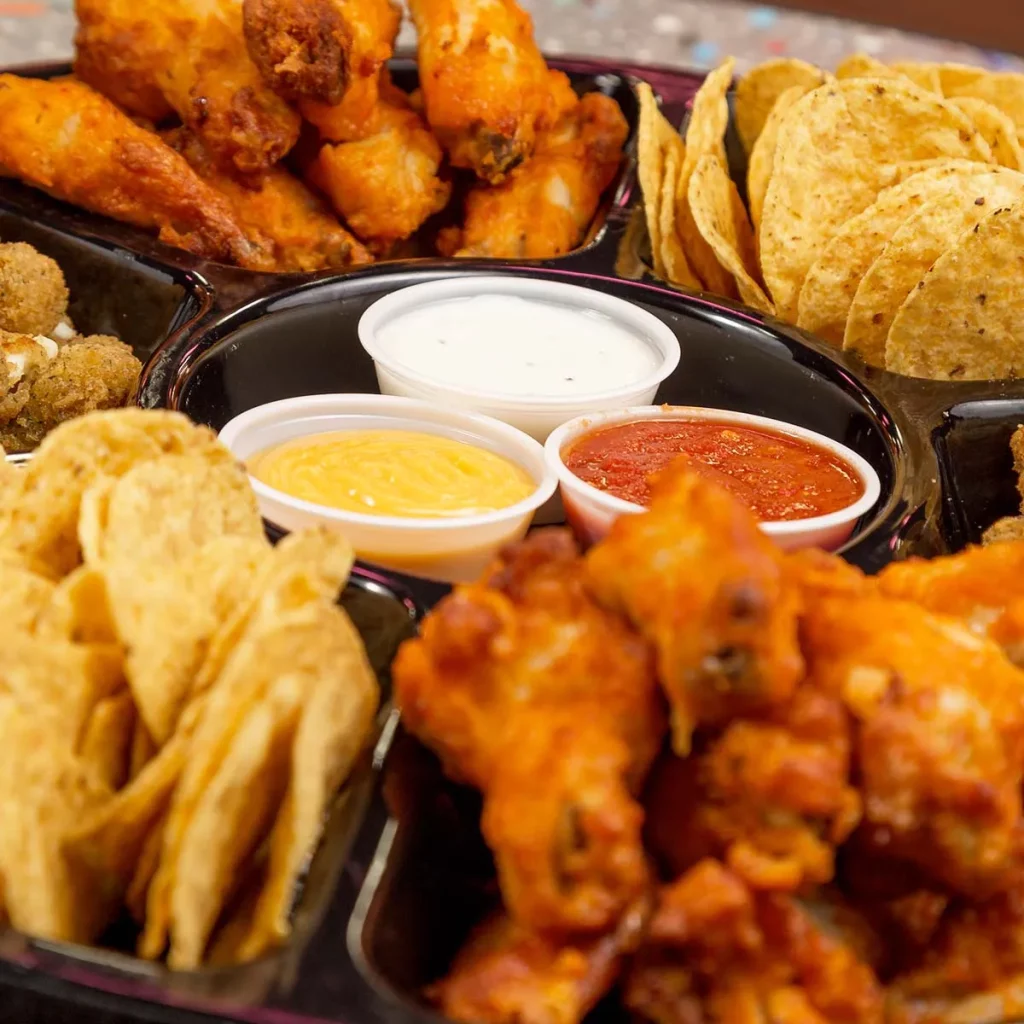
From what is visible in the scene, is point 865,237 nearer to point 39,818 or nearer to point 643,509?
point 643,509

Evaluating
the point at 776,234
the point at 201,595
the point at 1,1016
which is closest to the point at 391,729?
the point at 201,595

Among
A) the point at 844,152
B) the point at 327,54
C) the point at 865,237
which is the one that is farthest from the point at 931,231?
the point at 327,54

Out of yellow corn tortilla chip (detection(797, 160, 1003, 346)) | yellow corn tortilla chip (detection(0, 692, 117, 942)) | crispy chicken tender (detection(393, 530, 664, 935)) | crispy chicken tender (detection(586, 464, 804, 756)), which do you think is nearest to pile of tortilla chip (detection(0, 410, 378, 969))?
yellow corn tortilla chip (detection(0, 692, 117, 942))

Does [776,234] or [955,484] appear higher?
[776,234]

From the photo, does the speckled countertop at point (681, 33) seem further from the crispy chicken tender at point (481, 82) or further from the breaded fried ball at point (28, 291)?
the breaded fried ball at point (28, 291)

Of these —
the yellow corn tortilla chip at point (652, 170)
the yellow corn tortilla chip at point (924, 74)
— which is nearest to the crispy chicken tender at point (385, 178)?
the yellow corn tortilla chip at point (652, 170)

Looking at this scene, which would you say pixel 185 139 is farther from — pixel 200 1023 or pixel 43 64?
pixel 200 1023

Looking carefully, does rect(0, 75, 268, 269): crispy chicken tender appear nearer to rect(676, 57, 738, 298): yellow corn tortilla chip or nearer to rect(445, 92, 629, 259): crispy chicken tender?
rect(445, 92, 629, 259): crispy chicken tender
